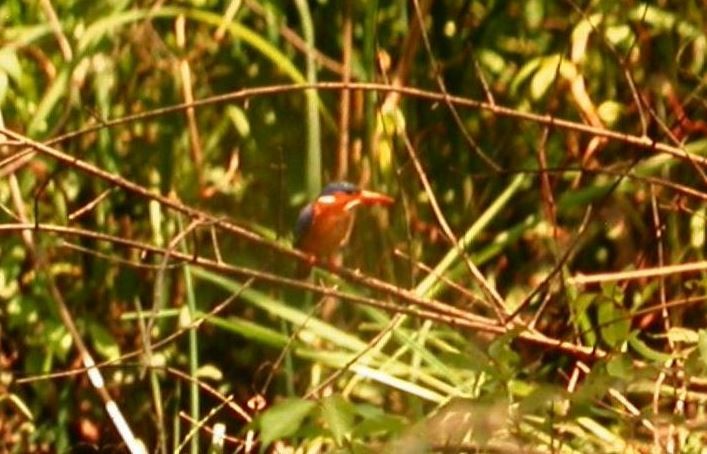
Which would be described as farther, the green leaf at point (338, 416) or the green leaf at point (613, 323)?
the green leaf at point (613, 323)

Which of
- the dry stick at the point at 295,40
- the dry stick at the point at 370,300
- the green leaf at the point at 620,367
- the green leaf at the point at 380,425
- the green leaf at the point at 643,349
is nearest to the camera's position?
the green leaf at the point at 620,367

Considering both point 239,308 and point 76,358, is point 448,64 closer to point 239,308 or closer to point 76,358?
point 239,308

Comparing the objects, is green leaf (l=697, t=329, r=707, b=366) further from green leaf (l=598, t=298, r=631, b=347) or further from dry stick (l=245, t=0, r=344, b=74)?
dry stick (l=245, t=0, r=344, b=74)

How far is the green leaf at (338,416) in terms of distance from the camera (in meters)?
2.19

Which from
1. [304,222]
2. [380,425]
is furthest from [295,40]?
[380,425]

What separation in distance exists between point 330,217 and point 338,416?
1.39 metres

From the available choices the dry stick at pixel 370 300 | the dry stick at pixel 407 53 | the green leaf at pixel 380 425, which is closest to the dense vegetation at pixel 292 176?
the dry stick at pixel 407 53

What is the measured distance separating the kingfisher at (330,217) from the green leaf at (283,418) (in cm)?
135

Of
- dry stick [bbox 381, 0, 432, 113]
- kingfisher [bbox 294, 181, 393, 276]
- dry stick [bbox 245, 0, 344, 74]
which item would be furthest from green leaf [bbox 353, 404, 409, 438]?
dry stick [bbox 381, 0, 432, 113]

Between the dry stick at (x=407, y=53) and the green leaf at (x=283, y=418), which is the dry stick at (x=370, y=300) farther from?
the dry stick at (x=407, y=53)

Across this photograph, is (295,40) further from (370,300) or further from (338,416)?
(338,416)

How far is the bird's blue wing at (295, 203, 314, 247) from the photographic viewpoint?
144 inches

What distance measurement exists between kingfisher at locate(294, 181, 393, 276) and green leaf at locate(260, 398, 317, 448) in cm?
135

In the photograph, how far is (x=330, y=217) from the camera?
358 centimetres
